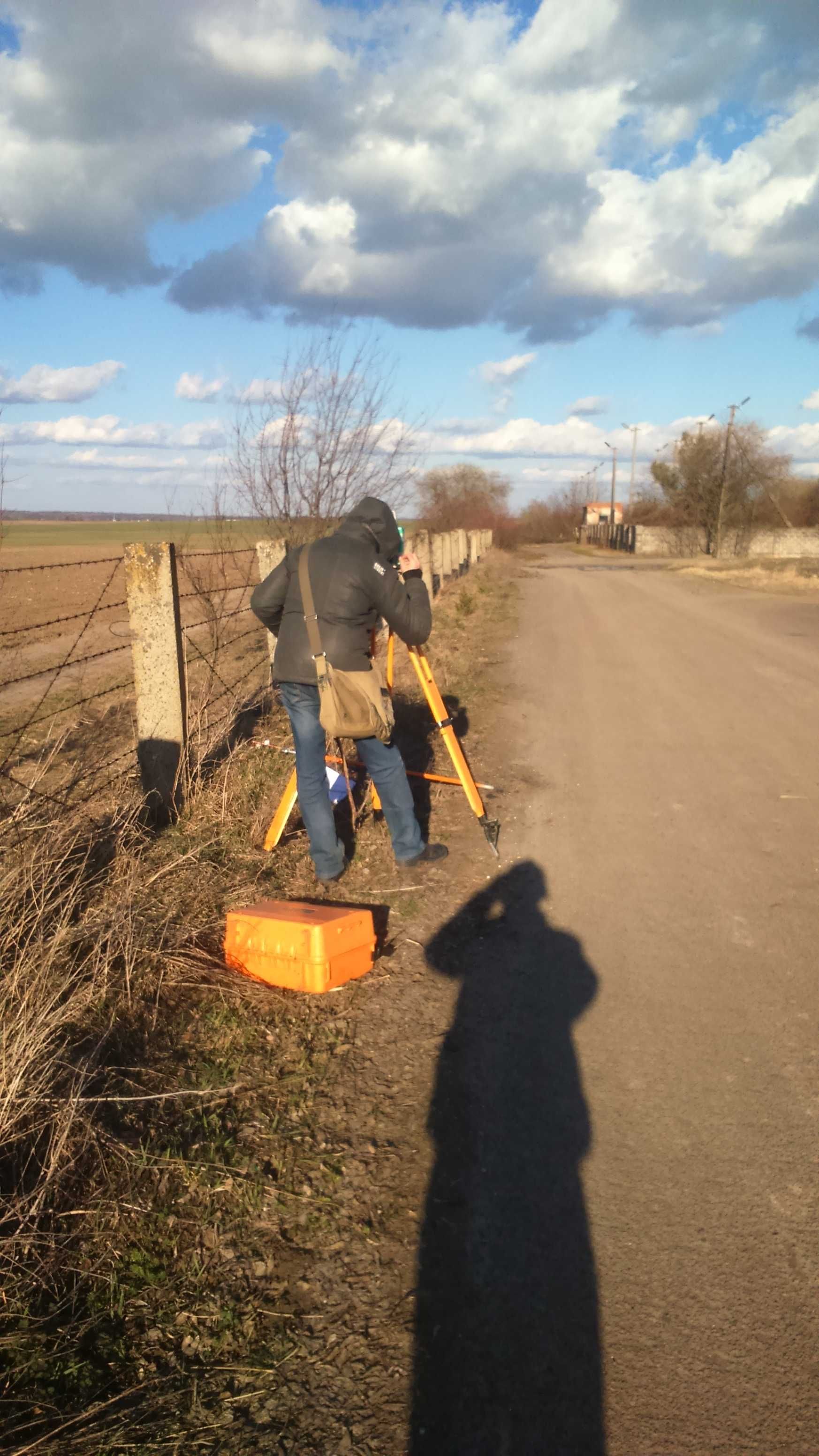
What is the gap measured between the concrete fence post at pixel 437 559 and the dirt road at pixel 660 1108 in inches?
451

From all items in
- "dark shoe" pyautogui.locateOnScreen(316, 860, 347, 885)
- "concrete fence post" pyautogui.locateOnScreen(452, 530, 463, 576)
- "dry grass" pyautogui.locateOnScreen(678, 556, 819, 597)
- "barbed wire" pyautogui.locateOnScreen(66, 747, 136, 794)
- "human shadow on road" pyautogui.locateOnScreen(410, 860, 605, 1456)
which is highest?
"concrete fence post" pyautogui.locateOnScreen(452, 530, 463, 576)

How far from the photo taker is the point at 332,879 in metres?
5.37

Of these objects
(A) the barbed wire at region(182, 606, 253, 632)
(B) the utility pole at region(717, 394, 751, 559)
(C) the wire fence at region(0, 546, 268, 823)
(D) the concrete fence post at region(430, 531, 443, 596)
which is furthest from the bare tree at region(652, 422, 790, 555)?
(A) the barbed wire at region(182, 606, 253, 632)

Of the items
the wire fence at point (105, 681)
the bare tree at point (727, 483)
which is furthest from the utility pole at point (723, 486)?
the wire fence at point (105, 681)

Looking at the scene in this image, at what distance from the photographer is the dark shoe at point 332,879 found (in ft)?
17.6

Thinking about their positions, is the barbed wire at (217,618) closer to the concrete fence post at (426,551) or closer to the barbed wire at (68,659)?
the barbed wire at (68,659)

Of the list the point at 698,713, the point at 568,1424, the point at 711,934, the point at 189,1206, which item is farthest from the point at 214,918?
the point at 698,713

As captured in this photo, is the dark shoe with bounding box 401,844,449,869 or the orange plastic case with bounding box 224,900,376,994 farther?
the dark shoe with bounding box 401,844,449,869

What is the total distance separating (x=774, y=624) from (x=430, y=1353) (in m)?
16.6

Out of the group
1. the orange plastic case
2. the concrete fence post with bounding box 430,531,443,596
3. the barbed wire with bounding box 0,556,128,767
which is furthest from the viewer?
the concrete fence post with bounding box 430,531,443,596

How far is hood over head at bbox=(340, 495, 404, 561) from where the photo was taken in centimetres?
506

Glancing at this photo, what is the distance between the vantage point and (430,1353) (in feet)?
8.16

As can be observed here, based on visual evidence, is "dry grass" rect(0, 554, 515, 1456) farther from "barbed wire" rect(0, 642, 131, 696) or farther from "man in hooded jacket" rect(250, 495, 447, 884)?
"barbed wire" rect(0, 642, 131, 696)

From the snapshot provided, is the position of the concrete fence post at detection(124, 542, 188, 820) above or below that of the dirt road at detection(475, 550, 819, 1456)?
above
